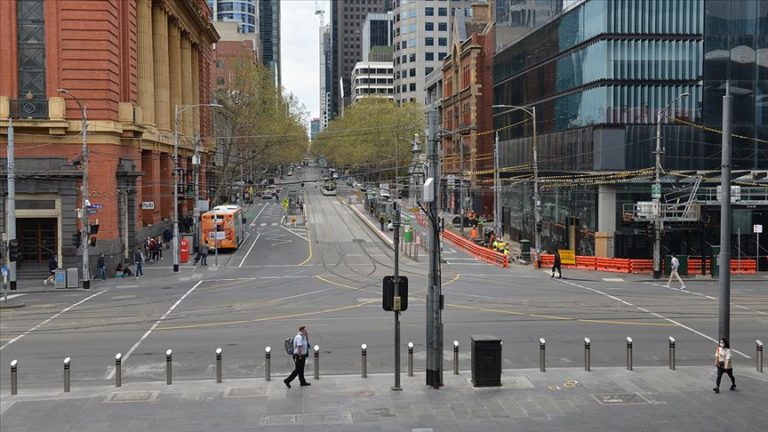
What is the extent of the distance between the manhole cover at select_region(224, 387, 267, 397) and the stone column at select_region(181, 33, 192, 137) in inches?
2333

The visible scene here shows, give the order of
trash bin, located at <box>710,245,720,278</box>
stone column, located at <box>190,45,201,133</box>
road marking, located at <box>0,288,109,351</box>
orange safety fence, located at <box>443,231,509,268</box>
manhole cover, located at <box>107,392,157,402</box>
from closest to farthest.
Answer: manhole cover, located at <box>107,392,157,402</box>, road marking, located at <box>0,288,109,351</box>, trash bin, located at <box>710,245,720,278</box>, orange safety fence, located at <box>443,231,509,268</box>, stone column, located at <box>190,45,201,133</box>

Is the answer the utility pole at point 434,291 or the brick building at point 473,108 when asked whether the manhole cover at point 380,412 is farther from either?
the brick building at point 473,108

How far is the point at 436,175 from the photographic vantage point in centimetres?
1789

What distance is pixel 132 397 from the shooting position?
1681cm

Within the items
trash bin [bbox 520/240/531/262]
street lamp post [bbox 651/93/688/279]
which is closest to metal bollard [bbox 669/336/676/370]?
street lamp post [bbox 651/93/688/279]

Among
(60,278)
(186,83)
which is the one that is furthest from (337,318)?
(186,83)

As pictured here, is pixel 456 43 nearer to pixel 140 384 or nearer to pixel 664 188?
pixel 664 188

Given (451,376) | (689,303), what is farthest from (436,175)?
(689,303)

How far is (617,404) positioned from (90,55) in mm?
35744

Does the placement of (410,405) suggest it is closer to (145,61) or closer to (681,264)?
(681,264)

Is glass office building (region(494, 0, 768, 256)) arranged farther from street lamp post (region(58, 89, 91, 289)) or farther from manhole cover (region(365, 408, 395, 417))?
manhole cover (region(365, 408, 395, 417))

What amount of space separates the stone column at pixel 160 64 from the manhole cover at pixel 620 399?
5190cm

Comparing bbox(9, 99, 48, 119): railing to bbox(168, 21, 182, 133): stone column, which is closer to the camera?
bbox(9, 99, 48, 119): railing

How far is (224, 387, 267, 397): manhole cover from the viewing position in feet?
55.6
